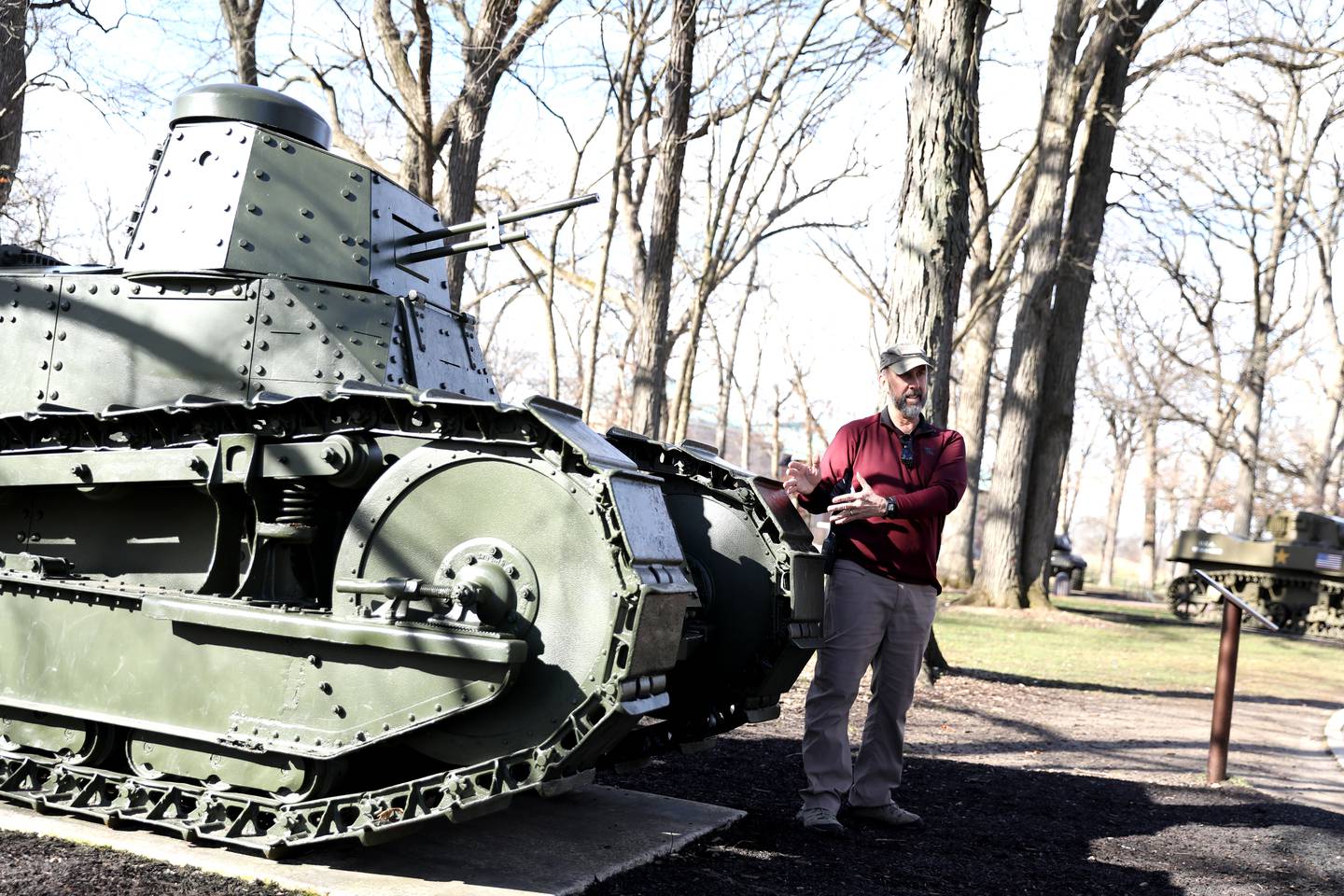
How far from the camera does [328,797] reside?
4.86 m

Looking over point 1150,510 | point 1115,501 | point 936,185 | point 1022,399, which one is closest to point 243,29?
point 936,185

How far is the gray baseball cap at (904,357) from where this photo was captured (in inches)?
248

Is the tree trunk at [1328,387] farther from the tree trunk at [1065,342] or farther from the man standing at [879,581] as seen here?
the man standing at [879,581]

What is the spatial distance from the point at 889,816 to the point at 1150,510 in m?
47.0

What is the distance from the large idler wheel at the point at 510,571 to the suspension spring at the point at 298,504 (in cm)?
47

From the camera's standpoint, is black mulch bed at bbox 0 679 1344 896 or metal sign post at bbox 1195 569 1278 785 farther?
metal sign post at bbox 1195 569 1278 785

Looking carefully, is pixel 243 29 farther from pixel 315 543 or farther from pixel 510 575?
pixel 510 575

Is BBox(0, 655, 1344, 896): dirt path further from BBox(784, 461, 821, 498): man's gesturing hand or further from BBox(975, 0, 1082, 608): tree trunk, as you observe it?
BBox(975, 0, 1082, 608): tree trunk

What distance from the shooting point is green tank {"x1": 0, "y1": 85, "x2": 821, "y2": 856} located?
4.66 m

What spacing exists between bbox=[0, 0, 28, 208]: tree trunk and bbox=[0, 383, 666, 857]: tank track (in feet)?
32.9

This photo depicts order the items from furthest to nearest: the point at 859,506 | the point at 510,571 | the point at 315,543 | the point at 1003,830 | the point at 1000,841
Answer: the point at 1003,830 < the point at 1000,841 < the point at 859,506 < the point at 315,543 < the point at 510,571


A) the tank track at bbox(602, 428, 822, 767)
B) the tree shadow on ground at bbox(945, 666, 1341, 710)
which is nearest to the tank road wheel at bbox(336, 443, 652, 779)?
the tank track at bbox(602, 428, 822, 767)

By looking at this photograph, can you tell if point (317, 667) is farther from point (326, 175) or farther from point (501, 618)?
point (326, 175)

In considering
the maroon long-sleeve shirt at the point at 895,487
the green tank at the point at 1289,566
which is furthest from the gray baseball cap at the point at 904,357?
the green tank at the point at 1289,566
